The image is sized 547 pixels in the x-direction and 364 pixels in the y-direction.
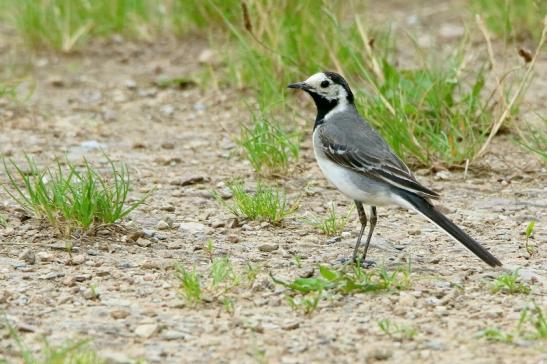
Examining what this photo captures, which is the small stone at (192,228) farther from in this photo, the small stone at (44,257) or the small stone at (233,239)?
the small stone at (44,257)

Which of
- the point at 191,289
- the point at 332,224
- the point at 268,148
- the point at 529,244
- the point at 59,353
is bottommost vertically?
the point at 529,244

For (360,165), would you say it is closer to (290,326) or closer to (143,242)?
(143,242)

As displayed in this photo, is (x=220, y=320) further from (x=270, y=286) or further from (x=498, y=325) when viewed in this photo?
(x=498, y=325)

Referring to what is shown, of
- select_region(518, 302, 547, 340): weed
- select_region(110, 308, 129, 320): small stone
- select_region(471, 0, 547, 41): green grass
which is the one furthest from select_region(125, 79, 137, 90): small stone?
select_region(518, 302, 547, 340): weed

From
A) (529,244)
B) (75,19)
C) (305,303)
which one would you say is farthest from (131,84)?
(305,303)

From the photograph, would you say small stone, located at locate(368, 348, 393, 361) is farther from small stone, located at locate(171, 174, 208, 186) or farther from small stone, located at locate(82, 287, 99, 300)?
small stone, located at locate(171, 174, 208, 186)

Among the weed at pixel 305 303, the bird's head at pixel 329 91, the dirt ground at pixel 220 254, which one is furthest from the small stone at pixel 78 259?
the bird's head at pixel 329 91

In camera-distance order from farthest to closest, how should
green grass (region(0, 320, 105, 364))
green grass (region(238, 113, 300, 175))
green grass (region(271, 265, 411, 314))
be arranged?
green grass (region(238, 113, 300, 175)) → green grass (region(271, 265, 411, 314)) → green grass (region(0, 320, 105, 364))

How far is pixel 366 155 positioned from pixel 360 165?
9cm

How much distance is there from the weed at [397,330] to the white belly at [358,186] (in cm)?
119

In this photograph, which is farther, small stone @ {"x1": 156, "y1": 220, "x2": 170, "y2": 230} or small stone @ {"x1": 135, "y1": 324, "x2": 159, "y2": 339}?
small stone @ {"x1": 156, "y1": 220, "x2": 170, "y2": 230}

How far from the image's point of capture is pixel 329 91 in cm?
676

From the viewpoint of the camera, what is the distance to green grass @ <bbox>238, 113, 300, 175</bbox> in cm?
764

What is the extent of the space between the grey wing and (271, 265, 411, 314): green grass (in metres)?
0.58
